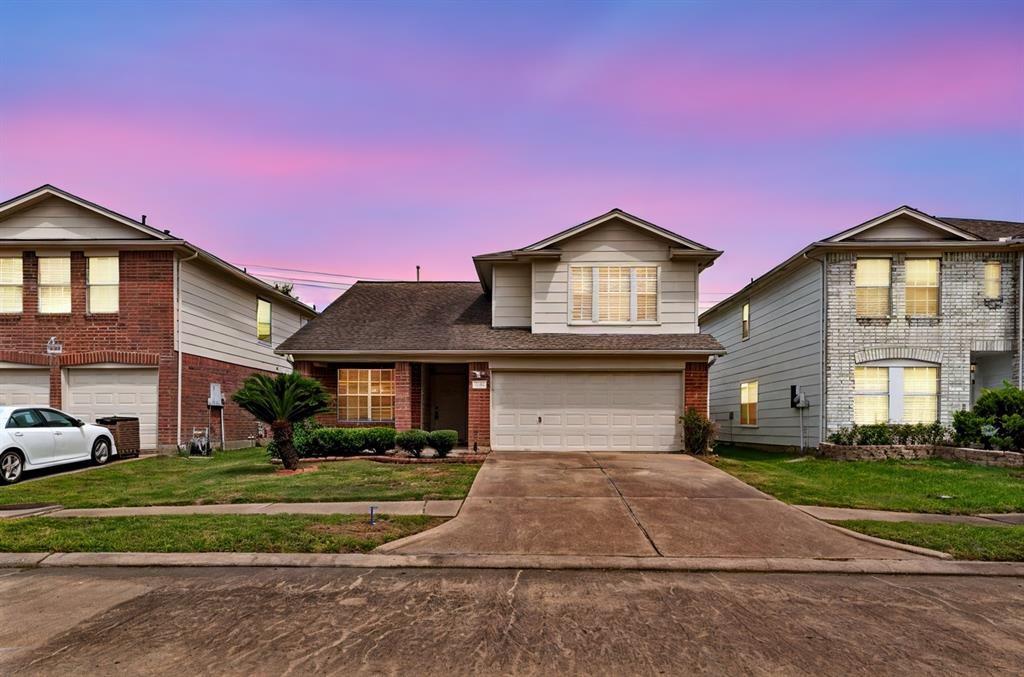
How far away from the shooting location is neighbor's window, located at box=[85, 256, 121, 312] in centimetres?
1603

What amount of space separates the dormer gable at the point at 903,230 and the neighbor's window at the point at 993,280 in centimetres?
99

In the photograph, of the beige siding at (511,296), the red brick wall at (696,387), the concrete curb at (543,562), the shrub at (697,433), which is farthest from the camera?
the beige siding at (511,296)

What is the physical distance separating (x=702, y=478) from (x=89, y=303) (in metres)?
17.2

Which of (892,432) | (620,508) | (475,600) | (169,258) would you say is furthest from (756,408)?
(169,258)

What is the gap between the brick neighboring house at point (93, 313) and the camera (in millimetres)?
15773

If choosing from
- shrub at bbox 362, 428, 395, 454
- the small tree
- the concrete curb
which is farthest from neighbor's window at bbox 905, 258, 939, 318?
the small tree

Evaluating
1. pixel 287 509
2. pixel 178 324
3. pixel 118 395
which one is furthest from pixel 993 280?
pixel 118 395

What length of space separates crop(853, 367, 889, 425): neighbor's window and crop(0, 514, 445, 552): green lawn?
14069mm

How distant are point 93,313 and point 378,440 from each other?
946 cm

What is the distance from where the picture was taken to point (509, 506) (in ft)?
29.5

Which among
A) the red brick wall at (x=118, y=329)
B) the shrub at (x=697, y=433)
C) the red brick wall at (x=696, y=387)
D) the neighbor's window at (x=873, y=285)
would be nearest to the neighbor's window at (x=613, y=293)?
the red brick wall at (x=696, y=387)

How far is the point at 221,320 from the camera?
18516 millimetres

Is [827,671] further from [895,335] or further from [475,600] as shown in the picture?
[895,335]

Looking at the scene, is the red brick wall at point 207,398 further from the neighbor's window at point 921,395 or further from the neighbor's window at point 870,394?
the neighbor's window at point 921,395
